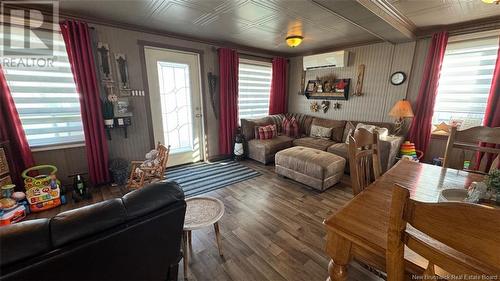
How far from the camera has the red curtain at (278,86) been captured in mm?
4846

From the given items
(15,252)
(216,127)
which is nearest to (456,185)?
(15,252)

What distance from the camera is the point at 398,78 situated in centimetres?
346

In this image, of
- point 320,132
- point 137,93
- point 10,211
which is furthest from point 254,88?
point 10,211

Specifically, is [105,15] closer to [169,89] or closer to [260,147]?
[169,89]

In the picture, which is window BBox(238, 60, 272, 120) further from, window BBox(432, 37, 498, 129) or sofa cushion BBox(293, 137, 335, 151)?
window BBox(432, 37, 498, 129)

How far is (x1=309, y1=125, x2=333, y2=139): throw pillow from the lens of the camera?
4.09m

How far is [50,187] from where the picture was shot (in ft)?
7.91

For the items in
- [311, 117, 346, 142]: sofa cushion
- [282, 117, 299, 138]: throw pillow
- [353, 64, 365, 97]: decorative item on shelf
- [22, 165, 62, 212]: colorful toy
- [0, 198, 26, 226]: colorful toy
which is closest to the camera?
[0, 198, 26, 226]: colorful toy

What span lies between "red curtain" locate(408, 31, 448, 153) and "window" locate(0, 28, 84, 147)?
5004 millimetres

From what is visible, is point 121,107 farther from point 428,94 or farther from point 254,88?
point 428,94

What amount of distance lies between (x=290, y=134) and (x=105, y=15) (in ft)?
11.9

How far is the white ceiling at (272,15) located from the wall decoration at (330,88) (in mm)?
953

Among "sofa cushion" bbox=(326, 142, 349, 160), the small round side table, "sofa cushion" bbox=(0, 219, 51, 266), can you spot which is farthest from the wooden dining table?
"sofa cushion" bbox=(326, 142, 349, 160)

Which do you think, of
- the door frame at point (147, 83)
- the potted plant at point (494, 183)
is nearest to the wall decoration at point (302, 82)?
the door frame at point (147, 83)
